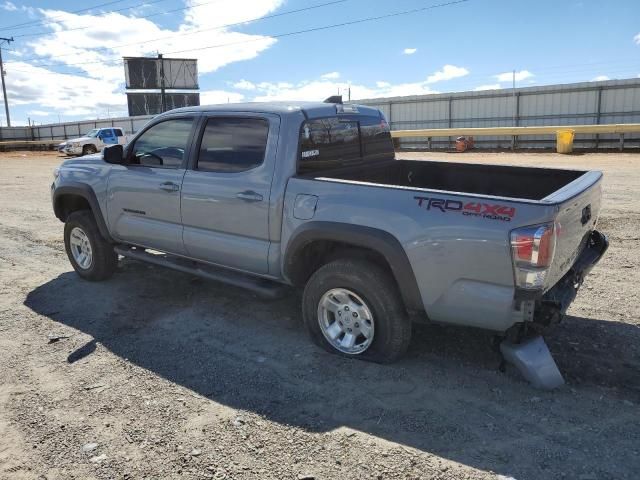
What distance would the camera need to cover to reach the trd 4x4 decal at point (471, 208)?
3113 millimetres

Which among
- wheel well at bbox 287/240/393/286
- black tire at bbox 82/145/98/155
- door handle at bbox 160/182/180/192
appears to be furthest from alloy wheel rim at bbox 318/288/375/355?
black tire at bbox 82/145/98/155

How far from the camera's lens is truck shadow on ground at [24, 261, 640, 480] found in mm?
3021

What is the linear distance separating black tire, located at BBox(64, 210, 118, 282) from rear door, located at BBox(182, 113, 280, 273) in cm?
151

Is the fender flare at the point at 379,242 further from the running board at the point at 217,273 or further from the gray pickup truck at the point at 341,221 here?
the running board at the point at 217,273

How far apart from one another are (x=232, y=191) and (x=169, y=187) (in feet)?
2.72

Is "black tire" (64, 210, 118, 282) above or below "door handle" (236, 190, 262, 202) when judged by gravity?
below

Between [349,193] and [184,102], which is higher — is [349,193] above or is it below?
below

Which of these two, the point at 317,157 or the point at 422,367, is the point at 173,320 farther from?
the point at 422,367

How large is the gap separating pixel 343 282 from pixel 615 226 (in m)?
5.93

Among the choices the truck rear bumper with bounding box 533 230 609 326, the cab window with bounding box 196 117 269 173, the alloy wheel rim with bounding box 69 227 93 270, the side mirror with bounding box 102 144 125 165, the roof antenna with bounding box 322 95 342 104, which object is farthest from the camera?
the alloy wheel rim with bounding box 69 227 93 270

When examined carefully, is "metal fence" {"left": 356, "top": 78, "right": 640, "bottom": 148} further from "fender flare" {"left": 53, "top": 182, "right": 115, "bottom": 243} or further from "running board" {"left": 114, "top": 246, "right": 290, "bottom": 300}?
"fender flare" {"left": 53, "top": 182, "right": 115, "bottom": 243}

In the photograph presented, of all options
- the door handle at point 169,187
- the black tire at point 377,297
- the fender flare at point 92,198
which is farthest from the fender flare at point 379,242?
the fender flare at point 92,198

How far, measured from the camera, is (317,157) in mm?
4395

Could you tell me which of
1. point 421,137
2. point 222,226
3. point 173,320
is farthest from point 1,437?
point 421,137
